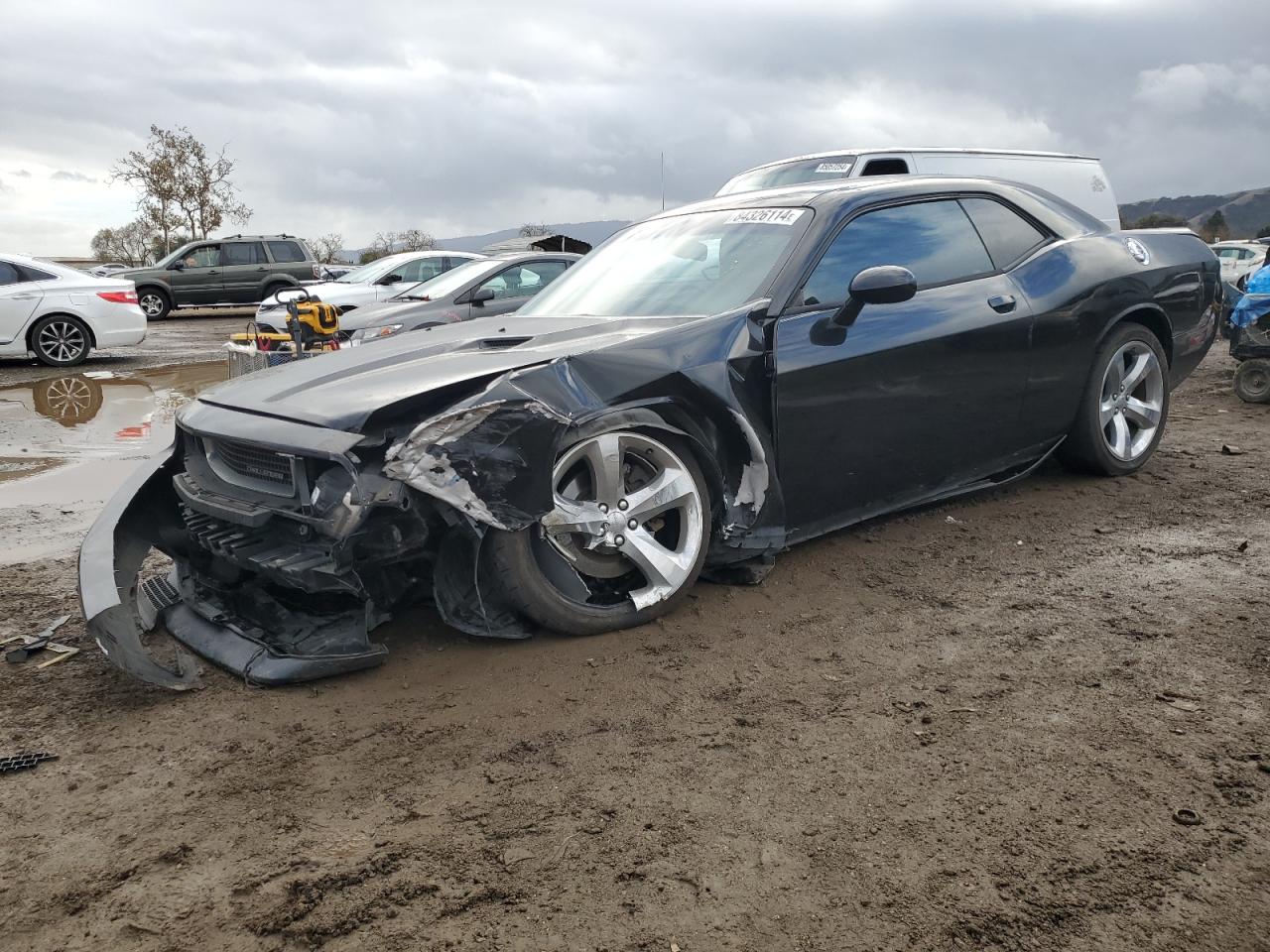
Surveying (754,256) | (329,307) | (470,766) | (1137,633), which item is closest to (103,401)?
(329,307)

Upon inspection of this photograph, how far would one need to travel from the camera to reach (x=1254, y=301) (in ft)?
26.4

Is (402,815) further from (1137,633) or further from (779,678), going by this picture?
(1137,633)

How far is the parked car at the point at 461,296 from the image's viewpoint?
9648 mm

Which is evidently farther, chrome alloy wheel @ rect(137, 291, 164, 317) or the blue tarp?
chrome alloy wheel @ rect(137, 291, 164, 317)

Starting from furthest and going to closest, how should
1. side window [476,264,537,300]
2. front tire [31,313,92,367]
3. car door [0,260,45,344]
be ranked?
front tire [31,313,92,367] → car door [0,260,45,344] → side window [476,264,537,300]

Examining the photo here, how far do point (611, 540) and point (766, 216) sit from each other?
1.67 m

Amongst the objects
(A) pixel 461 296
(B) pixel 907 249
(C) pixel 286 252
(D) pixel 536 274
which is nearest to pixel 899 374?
(B) pixel 907 249

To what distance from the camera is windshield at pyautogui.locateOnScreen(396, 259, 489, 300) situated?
10570 millimetres

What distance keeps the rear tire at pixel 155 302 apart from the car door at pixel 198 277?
0.78 feet

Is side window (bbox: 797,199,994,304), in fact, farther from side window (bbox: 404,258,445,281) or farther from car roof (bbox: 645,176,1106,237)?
side window (bbox: 404,258,445,281)

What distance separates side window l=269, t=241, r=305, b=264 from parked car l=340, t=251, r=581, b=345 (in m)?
13.3

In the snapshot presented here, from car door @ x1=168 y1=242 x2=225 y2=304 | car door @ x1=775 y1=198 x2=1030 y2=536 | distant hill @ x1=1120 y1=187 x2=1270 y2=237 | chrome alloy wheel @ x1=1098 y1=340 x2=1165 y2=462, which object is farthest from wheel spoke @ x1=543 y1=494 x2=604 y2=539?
distant hill @ x1=1120 y1=187 x2=1270 y2=237

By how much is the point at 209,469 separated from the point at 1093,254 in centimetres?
414

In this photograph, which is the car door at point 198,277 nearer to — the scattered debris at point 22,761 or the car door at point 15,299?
the car door at point 15,299
